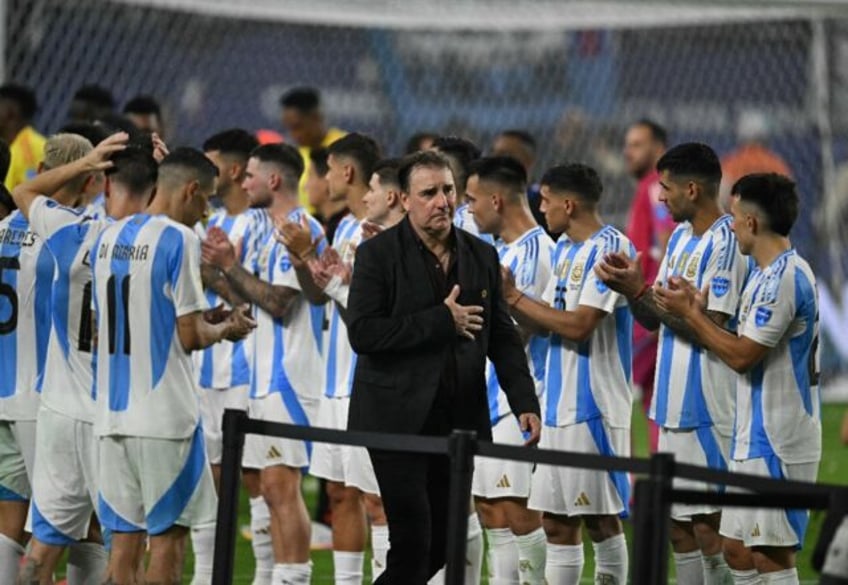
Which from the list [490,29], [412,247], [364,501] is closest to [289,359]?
[364,501]

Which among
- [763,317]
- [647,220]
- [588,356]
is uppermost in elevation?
[647,220]

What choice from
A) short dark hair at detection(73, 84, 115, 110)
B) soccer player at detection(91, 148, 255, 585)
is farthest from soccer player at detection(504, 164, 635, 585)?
short dark hair at detection(73, 84, 115, 110)

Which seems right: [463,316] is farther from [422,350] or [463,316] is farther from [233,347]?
[233,347]

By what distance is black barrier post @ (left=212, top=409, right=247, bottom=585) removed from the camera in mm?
7652

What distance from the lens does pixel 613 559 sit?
9258 millimetres

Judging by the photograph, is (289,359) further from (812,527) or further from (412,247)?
(812,527)

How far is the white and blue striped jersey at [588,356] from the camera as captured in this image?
9320mm

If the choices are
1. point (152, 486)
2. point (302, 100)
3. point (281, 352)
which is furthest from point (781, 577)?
point (302, 100)

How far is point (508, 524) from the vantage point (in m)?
9.69

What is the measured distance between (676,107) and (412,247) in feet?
35.9

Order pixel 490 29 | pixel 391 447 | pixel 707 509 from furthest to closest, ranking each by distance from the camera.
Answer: pixel 490 29 → pixel 707 509 → pixel 391 447

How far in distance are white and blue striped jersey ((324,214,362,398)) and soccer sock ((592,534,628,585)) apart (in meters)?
1.82

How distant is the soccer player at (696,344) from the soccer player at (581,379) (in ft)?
0.95

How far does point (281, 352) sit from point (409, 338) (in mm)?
2900
